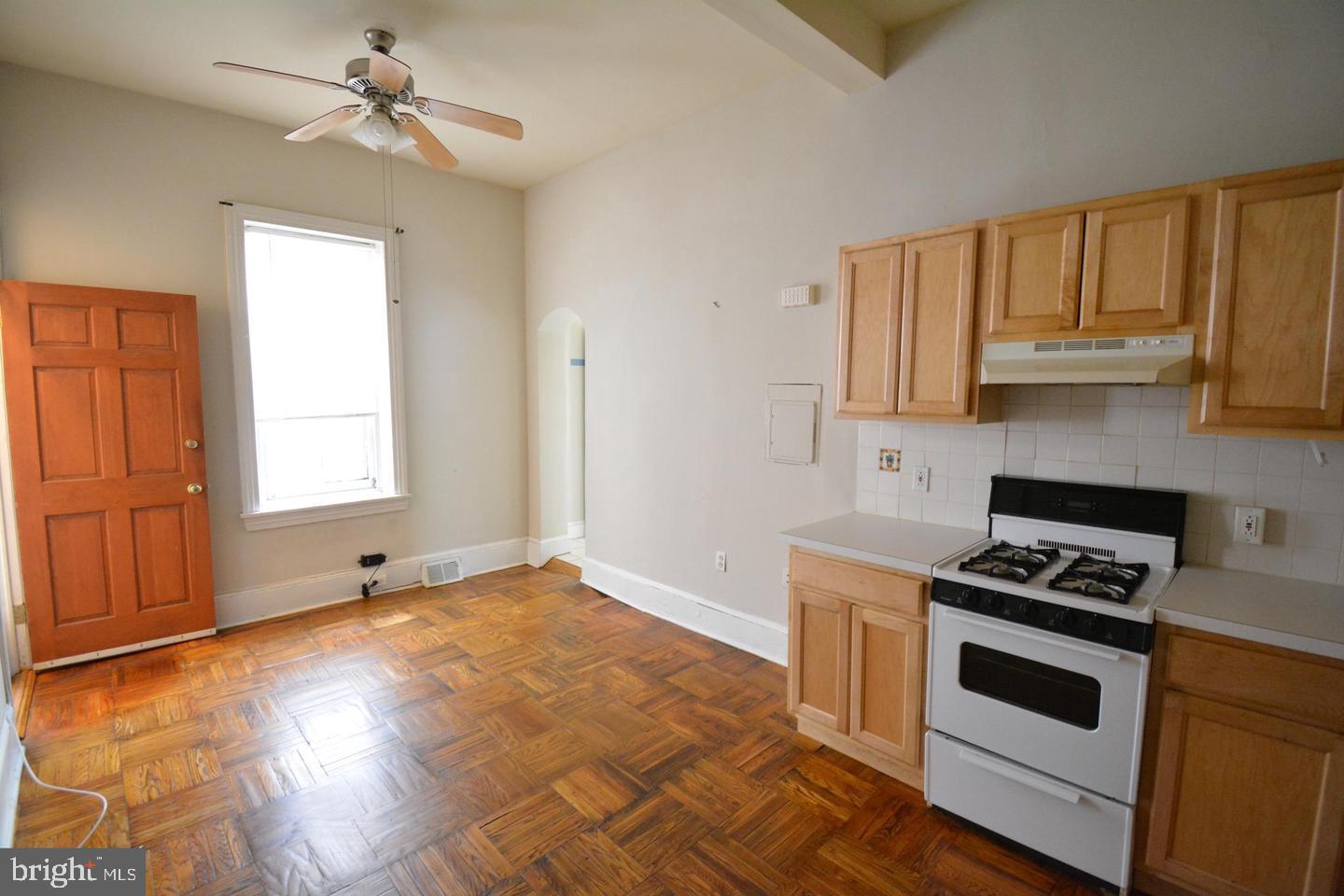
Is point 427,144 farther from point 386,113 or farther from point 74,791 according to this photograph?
point 74,791

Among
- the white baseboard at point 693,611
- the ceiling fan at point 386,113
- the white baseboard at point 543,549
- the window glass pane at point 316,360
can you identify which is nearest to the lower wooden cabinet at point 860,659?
the white baseboard at point 693,611

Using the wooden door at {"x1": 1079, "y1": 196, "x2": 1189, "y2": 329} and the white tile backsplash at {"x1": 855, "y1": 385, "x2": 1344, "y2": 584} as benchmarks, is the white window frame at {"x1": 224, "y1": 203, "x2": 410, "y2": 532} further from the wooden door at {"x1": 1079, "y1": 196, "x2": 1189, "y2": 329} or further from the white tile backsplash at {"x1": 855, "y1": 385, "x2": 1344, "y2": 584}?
the wooden door at {"x1": 1079, "y1": 196, "x2": 1189, "y2": 329}

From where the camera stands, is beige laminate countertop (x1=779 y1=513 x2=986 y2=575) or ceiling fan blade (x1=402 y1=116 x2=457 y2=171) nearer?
beige laminate countertop (x1=779 y1=513 x2=986 y2=575)

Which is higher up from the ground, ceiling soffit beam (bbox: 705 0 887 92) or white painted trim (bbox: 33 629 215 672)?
ceiling soffit beam (bbox: 705 0 887 92)

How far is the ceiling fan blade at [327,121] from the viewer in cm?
274

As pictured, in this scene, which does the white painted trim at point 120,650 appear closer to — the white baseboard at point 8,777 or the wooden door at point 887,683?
the white baseboard at point 8,777

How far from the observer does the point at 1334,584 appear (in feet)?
6.15

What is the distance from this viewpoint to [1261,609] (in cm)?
167

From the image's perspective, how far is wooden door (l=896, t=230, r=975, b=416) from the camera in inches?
89.7

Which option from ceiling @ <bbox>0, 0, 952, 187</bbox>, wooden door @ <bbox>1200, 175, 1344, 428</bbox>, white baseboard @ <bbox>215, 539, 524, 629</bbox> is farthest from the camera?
white baseboard @ <bbox>215, 539, 524, 629</bbox>

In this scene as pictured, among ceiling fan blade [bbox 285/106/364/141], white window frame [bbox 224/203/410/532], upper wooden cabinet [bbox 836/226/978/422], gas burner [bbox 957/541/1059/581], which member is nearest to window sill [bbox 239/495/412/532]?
white window frame [bbox 224/203/410/532]

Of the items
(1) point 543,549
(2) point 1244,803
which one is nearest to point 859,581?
(2) point 1244,803

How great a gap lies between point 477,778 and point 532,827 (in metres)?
0.38

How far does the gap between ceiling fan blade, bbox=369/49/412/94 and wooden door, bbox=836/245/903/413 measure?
1.98 m
